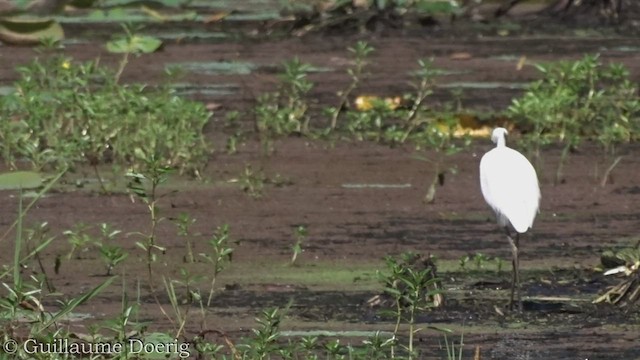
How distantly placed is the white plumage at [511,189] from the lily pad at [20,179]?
1778mm

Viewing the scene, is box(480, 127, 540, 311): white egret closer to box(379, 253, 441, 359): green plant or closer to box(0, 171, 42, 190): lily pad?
box(379, 253, 441, 359): green plant

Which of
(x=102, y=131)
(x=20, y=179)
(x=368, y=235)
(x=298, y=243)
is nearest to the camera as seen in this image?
(x=298, y=243)

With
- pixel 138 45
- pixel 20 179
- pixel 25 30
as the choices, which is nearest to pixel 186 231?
pixel 20 179

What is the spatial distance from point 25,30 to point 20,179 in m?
4.22

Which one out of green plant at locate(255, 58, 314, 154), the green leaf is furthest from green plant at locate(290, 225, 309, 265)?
the green leaf

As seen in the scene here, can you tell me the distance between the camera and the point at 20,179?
23.1 feet

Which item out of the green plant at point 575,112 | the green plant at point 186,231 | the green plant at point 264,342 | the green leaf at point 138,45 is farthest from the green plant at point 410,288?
the green leaf at point 138,45

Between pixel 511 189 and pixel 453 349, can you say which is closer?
pixel 453 349

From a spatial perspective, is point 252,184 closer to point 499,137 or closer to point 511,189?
point 499,137

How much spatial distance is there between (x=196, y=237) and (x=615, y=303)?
157 cm

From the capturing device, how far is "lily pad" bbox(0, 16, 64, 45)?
11.1 metres

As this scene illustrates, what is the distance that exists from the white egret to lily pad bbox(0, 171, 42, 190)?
1.78 m

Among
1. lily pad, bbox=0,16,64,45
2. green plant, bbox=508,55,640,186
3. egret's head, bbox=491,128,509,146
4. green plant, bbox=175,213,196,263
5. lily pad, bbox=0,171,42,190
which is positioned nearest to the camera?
green plant, bbox=175,213,196,263

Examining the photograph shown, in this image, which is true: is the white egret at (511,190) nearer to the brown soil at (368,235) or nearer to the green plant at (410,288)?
the brown soil at (368,235)
